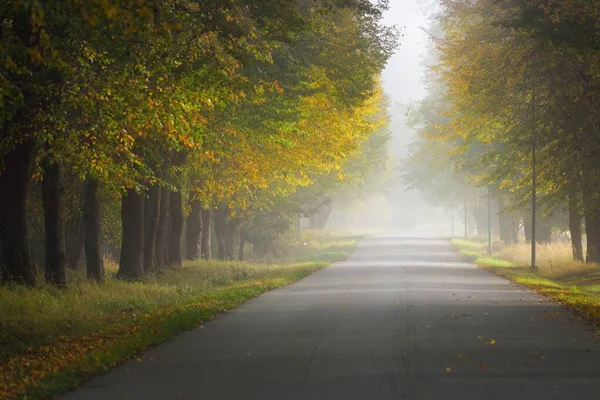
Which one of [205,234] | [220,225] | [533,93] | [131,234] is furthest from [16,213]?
[220,225]

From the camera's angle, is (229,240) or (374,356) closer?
(374,356)

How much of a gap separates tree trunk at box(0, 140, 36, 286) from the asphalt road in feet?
15.6

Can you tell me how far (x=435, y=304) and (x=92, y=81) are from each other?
27.2 ft

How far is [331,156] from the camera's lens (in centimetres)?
3872

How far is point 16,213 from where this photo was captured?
21641mm

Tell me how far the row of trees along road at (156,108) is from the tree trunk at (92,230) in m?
0.03

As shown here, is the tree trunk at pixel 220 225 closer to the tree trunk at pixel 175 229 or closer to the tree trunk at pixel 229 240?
the tree trunk at pixel 229 240

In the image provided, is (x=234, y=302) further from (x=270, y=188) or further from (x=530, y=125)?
(x=270, y=188)

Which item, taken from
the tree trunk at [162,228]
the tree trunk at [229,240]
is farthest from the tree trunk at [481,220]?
the tree trunk at [162,228]

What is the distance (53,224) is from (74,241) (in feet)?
37.8

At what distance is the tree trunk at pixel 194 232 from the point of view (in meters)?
43.2

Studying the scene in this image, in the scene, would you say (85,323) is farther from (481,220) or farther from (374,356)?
(481,220)

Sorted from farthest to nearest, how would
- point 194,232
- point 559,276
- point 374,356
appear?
point 194,232, point 559,276, point 374,356

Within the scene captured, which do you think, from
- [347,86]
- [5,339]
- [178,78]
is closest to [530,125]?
[347,86]
